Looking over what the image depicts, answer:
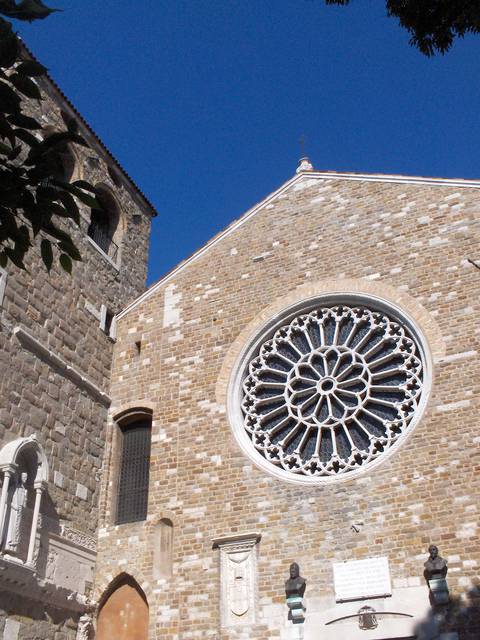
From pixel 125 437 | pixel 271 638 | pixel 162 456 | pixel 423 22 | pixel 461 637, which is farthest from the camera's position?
pixel 125 437

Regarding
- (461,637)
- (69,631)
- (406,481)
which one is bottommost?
(461,637)

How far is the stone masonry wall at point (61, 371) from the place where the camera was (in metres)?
10.7

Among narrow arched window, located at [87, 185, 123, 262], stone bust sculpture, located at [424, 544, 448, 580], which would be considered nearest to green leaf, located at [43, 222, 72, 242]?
stone bust sculpture, located at [424, 544, 448, 580]

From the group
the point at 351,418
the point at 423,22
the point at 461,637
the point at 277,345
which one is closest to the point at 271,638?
the point at 461,637

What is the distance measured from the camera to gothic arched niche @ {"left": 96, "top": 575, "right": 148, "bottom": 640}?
10.9 meters

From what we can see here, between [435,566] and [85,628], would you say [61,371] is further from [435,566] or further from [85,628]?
[435,566]

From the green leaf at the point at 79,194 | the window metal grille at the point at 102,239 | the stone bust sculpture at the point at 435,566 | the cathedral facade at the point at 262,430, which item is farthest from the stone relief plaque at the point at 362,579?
the window metal grille at the point at 102,239

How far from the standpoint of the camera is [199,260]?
13.6 m

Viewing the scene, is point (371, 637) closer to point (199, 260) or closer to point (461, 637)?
point (461, 637)

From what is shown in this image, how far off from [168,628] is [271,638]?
4.84 ft

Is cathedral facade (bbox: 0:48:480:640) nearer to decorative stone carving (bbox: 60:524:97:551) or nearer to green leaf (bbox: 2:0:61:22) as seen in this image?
decorative stone carving (bbox: 60:524:97:551)

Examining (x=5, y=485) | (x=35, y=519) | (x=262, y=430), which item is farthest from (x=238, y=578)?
(x=5, y=485)

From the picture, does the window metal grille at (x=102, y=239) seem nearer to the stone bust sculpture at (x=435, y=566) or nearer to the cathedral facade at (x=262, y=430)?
the cathedral facade at (x=262, y=430)

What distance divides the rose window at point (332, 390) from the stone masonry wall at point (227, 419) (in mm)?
362
